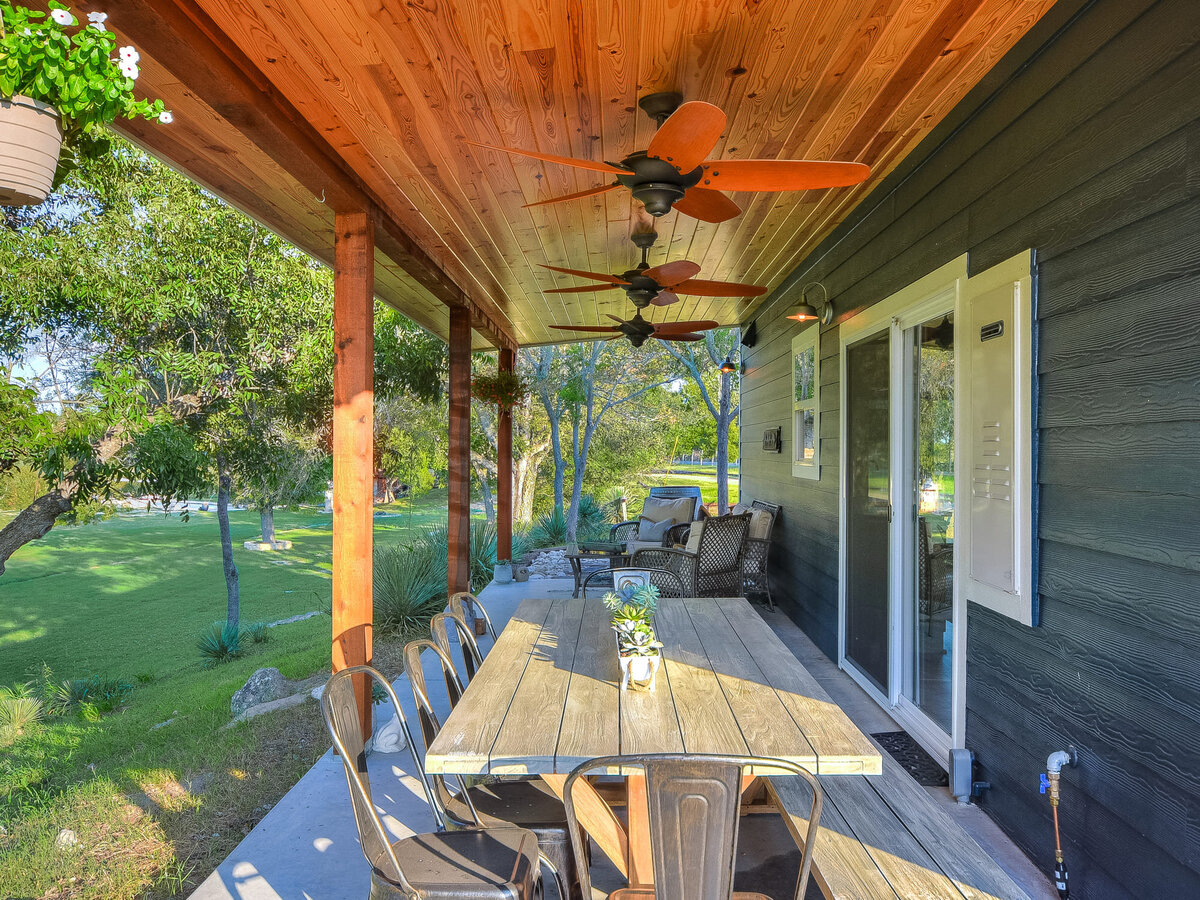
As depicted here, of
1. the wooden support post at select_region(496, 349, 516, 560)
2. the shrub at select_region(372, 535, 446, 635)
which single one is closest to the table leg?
the shrub at select_region(372, 535, 446, 635)

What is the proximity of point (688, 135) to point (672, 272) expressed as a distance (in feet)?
5.18

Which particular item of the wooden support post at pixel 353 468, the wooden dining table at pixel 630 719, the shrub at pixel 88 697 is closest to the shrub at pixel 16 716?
the shrub at pixel 88 697

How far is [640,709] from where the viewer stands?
1.94 metres

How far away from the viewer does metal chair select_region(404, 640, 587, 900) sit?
195 centimetres

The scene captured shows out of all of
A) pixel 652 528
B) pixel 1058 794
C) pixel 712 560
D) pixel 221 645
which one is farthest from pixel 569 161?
pixel 221 645

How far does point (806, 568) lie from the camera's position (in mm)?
5363

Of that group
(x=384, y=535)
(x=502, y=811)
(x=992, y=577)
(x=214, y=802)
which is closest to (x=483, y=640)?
(x=214, y=802)

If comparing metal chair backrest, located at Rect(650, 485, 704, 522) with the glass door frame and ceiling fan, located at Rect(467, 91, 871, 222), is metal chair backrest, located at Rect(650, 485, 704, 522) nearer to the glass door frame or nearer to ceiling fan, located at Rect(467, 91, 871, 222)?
the glass door frame

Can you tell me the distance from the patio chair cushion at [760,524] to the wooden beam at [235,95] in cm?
377

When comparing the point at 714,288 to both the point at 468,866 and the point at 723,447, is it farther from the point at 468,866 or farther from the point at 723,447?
the point at 723,447

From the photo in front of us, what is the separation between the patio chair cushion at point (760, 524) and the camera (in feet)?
19.8

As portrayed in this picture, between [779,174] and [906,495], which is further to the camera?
[906,495]

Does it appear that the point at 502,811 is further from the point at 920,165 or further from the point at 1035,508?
the point at 920,165

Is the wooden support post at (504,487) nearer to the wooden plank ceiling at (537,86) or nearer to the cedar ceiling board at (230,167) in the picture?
the cedar ceiling board at (230,167)
